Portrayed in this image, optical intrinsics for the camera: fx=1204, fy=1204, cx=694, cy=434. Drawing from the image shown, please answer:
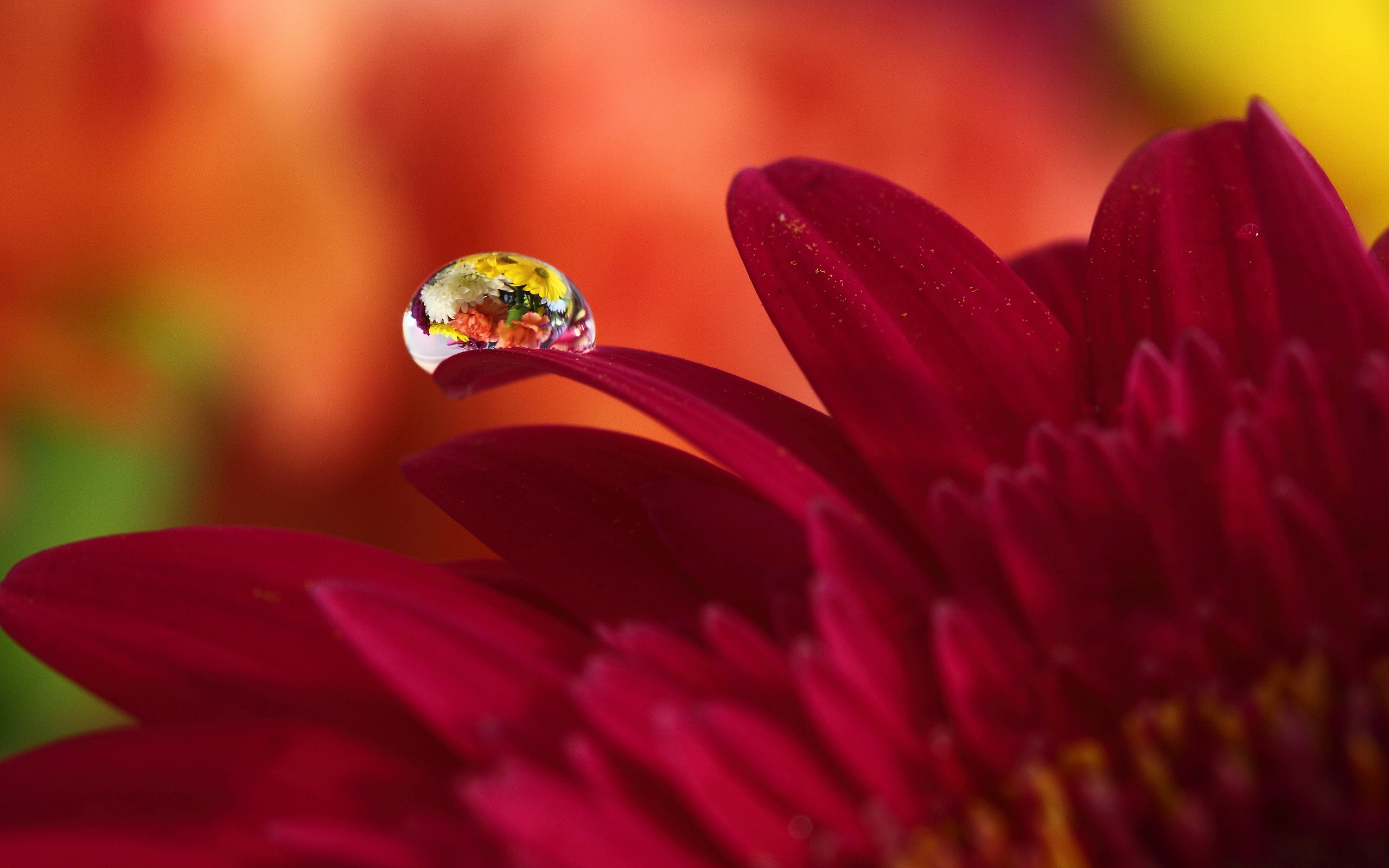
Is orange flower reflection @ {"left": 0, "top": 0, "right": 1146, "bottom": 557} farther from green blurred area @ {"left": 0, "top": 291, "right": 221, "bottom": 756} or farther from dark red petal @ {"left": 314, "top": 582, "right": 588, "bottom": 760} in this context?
dark red petal @ {"left": 314, "top": 582, "right": 588, "bottom": 760}

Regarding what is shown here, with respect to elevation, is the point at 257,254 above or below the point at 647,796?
above

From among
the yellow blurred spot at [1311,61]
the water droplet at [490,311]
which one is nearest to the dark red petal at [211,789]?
the water droplet at [490,311]

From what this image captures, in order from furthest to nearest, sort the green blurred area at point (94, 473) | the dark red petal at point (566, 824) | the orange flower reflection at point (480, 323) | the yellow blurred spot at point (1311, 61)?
the yellow blurred spot at point (1311, 61) < the green blurred area at point (94, 473) < the orange flower reflection at point (480, 323) < the dark red petal at point (566, 824)

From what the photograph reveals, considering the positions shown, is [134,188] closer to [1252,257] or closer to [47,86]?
[47,86]

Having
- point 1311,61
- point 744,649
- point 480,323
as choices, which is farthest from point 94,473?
point 1311,61

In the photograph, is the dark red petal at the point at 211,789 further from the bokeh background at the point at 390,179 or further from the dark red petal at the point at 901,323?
the bokeh background at the point at 390,179

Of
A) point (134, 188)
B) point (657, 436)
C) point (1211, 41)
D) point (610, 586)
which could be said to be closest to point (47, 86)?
point (134, 188)

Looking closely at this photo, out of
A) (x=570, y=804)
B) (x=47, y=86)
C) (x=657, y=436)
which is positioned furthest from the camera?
(x=657, y=436)
